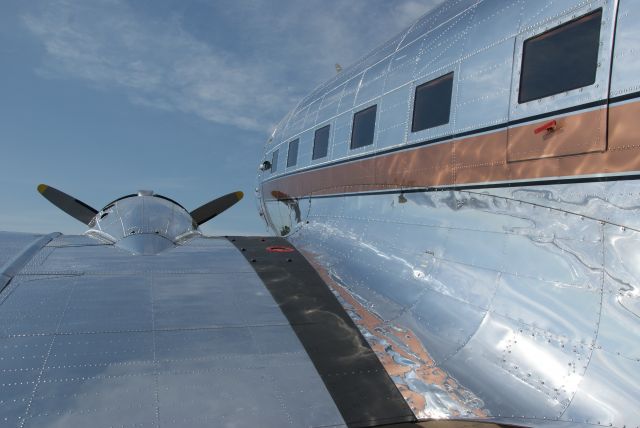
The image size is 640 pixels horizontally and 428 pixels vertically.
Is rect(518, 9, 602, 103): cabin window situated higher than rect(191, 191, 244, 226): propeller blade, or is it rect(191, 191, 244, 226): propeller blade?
rect(518, 9, 602, 103): cabin window

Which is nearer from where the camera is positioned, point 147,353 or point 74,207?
point 147,353

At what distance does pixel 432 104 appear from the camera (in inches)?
236

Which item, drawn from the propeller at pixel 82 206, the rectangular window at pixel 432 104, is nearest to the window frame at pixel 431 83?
the rectangular window at pixel 432 104

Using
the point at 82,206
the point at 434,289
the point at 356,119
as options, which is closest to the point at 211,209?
the point at 82,206

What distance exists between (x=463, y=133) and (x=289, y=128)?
7231 mm

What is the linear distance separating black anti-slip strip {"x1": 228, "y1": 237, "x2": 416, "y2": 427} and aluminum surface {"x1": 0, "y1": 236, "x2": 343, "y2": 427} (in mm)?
127

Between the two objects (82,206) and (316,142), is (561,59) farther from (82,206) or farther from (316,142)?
(82,206)

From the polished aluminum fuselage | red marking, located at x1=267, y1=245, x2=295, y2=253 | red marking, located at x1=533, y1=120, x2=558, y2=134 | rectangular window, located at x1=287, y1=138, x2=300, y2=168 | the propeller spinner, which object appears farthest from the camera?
rectangular window, located at x1=287, y1=138, x2=300, y2=168

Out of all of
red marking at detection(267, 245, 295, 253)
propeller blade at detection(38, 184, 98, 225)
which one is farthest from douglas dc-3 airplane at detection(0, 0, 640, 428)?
propeller blade at detection(38, 184, 98, 225)

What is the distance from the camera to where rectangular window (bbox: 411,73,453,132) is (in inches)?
225

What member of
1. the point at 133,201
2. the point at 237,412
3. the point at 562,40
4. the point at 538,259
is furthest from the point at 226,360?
the point at 133,201

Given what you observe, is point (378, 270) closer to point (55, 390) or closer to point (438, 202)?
point (438, 202)

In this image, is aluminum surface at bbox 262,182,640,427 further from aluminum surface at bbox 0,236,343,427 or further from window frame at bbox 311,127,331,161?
window frame at bbox 311,127,331,161

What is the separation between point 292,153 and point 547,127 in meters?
7.61
